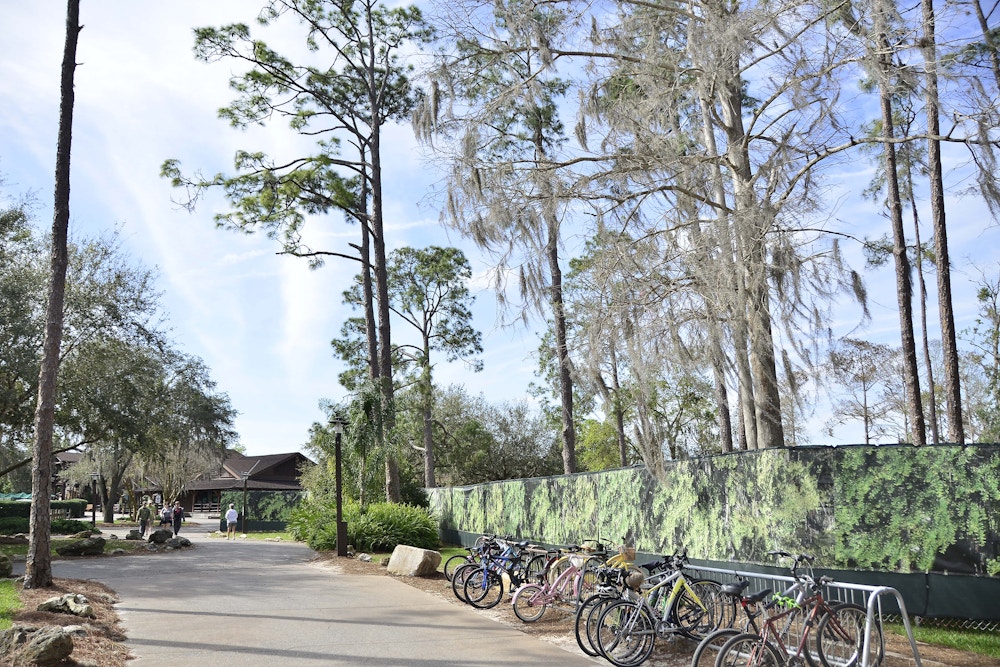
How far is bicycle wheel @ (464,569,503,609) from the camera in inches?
426

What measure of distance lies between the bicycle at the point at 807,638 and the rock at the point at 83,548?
1773cm

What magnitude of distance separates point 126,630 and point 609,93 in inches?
387

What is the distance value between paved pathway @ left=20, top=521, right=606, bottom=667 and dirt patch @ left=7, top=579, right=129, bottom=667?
0.21 m

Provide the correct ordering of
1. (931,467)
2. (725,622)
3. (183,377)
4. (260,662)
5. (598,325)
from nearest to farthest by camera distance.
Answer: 1. (260,662)
2. (725,622)
3. (931,467)
4. (598,325)
5. (183,377)

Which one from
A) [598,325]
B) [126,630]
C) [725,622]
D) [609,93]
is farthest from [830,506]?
[126,630]

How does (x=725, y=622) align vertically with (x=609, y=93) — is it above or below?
below

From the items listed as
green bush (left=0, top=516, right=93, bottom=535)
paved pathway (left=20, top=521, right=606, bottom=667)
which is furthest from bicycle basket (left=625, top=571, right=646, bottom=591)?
green bush (left=0, top=516, right=93, bottom=535)

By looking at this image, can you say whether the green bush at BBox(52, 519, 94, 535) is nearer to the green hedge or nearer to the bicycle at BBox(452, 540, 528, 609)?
the green hedge

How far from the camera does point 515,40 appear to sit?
11180 mm

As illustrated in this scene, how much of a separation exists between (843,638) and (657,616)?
176cm

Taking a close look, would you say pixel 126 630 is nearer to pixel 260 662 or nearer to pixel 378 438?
pixel 260 662

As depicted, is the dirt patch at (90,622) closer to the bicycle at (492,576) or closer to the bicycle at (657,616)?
the bicycle at (492,576)

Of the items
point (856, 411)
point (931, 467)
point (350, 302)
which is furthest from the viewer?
point (350, 302)

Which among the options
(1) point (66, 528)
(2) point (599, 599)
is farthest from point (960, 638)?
(1) point (66, 528)
